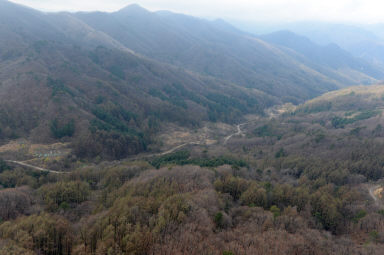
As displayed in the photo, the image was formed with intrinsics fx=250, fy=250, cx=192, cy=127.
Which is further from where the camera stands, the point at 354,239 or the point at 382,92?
the point at 382,92

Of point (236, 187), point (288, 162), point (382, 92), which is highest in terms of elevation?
point (382, 92)

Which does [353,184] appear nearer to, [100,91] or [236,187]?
[236,187]

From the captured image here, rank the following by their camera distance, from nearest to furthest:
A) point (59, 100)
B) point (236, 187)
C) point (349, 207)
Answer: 1. point (349, 207)
2. point (236, 187)
3. point (59, 100)

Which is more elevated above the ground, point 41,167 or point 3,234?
point 3,234

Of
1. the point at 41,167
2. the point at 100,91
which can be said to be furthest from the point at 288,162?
the point at 100,91

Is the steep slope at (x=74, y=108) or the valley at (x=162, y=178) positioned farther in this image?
the steep slope at (x=74, y=108)

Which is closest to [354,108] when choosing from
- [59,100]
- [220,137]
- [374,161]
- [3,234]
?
A: [220,137]

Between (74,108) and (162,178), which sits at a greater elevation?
(162,178)

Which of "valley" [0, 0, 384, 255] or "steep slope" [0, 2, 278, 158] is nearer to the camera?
"valley" [0, 0, 384, 255]

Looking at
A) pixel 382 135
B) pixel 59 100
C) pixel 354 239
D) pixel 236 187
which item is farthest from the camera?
pixel 59 100

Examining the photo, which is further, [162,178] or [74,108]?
[74,108]
